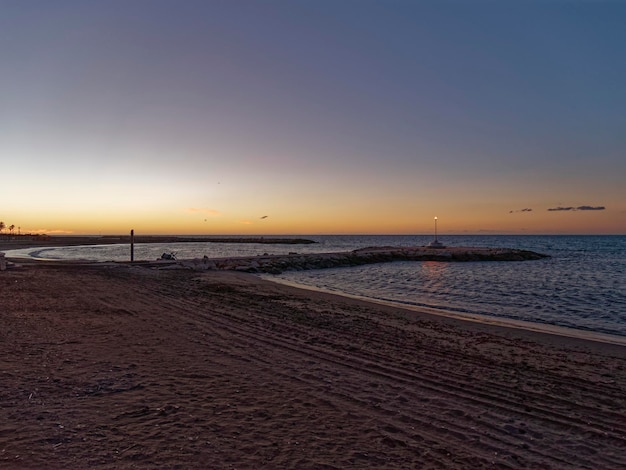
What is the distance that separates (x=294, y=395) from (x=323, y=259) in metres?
35.5

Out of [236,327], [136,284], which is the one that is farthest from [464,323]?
[136,284]

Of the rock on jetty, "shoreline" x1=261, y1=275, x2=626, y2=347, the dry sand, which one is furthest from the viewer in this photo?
the rock on jetty

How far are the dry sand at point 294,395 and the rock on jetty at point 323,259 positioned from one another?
19708 millimetres

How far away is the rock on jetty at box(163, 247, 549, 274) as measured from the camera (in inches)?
1253

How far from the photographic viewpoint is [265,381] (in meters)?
6.70

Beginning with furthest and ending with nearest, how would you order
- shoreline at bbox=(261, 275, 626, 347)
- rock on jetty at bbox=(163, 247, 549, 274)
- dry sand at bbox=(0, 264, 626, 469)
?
1. rock on jetty at bbox=(163, 247, 549, 274)
2. shoreline at bbox=(261, 275, 626, 347)
3. dry sand at bbox=(0, 264, 626, 469)

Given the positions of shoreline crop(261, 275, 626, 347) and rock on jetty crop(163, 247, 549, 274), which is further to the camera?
rock on jetty crop(163, 247, 549, 274)

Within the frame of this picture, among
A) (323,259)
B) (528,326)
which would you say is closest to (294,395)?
(528,326)

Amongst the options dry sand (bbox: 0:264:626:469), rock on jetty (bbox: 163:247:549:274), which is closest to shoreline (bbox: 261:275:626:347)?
dry sand (bbox: 0:264:626:469)

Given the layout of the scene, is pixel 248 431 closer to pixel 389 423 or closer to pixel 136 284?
pixel 389 423

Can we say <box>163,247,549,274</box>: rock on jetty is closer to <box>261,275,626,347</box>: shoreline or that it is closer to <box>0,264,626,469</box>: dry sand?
<box>261,275,626,347</box>: shoreline

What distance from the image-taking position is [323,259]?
1638 inches

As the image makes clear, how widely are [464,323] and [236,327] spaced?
7.21 m

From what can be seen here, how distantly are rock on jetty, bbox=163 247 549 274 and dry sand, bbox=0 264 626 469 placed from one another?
19.7 m
